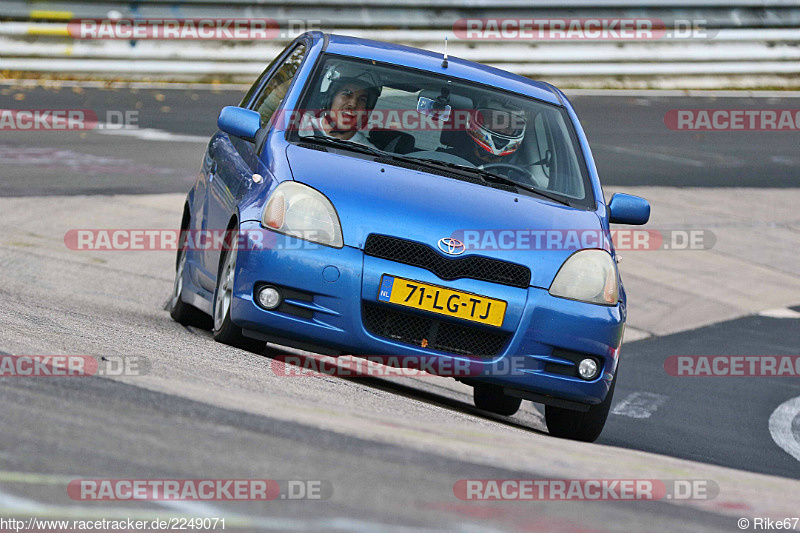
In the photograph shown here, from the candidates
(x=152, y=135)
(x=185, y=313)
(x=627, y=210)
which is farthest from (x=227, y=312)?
Result: (x=152, y=135)

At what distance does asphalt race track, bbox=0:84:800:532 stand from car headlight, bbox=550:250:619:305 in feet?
2.15

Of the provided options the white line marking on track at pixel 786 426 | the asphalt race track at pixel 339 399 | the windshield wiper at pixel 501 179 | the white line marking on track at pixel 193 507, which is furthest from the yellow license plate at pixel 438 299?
the white line marking on track at pixel 193 507

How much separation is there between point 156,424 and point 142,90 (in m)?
15.2

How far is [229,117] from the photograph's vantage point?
6.48 metres

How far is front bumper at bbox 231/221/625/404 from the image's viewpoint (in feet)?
18.3

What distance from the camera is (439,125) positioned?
21.7 ft

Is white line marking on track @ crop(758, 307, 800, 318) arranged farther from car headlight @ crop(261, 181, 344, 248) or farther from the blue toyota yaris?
car headlight @ crop(261, 181, 344, 248)

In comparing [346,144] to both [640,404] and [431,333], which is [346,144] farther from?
[640,404]

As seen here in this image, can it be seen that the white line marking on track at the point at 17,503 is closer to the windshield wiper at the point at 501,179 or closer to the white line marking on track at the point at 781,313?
the windshield wiper at the point at 501,179

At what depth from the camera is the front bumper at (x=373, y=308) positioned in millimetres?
5590

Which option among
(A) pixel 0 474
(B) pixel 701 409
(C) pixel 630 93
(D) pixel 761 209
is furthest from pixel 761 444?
(C) pixel 630 93

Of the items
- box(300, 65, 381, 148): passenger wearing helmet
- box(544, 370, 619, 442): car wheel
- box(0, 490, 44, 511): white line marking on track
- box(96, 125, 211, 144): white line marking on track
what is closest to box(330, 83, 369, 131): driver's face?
box(300, 65, 381, 148): passenger wearing helmet

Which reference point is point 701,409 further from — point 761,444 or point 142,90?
point 142,90

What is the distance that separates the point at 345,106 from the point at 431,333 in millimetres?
1496
